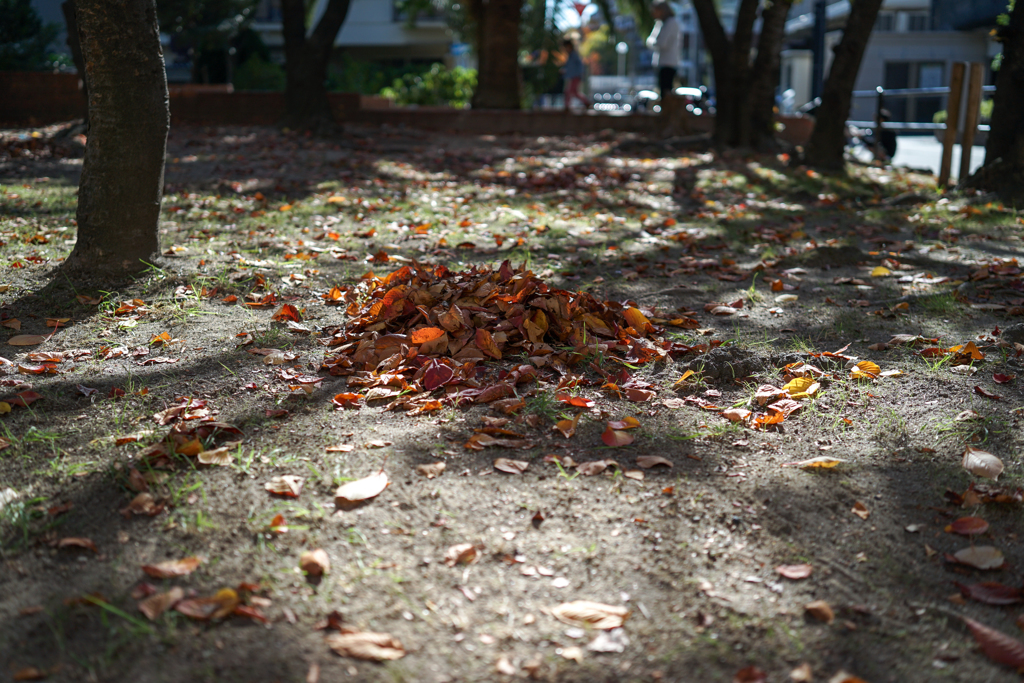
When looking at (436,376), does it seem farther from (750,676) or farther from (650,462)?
(750,676)

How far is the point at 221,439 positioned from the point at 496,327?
3.72 feet

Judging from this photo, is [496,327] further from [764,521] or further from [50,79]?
[50,79]

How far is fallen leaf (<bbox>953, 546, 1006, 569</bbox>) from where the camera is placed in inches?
77.5

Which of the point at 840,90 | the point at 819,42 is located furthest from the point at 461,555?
the point at 819,42

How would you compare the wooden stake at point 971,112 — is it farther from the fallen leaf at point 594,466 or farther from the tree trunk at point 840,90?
the fallen leaf at point 594,466

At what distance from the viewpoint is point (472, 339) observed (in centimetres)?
319

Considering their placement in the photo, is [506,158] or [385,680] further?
[506,158]

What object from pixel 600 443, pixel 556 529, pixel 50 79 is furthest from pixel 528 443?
pixel 50 79

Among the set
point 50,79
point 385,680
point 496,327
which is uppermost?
point 50,79

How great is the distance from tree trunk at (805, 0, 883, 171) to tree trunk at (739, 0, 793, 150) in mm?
1278

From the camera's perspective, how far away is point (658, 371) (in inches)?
124

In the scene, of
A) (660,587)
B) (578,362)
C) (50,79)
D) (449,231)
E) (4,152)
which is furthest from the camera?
(50,79)

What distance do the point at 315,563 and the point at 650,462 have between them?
1.01m

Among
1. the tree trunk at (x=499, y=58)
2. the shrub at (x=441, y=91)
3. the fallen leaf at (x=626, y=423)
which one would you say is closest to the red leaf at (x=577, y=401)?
the fallen leaf at (x=626, y=423)
